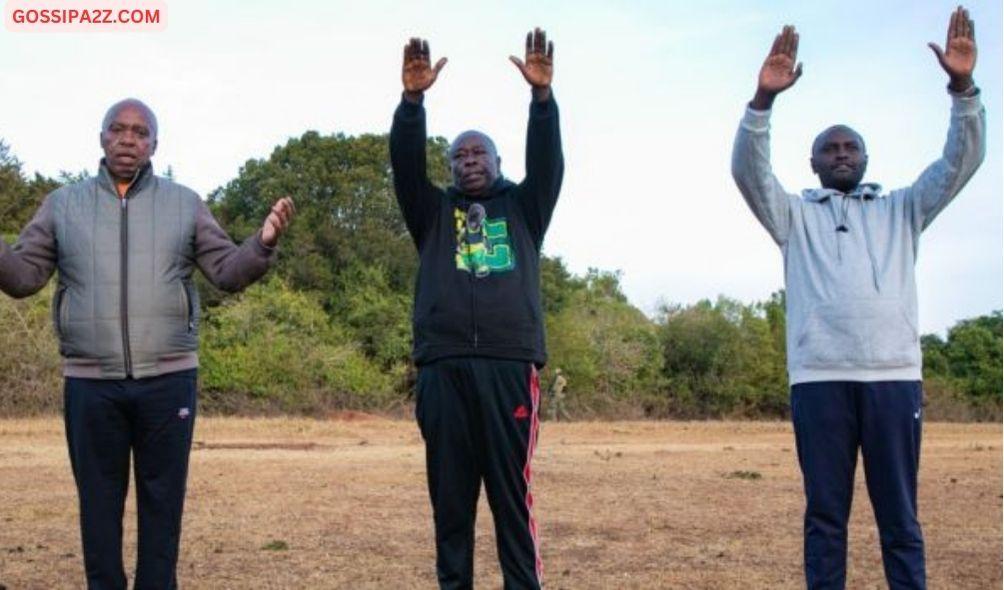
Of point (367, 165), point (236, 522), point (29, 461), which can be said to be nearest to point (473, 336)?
point (236, 522)

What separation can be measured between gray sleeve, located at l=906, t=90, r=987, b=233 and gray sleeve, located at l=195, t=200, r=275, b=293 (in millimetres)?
2772

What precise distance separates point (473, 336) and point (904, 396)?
70.0 inches

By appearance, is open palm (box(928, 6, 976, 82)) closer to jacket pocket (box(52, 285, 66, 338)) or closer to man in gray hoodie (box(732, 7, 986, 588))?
man in gray hoodie (box(732, 7, 986, 588))

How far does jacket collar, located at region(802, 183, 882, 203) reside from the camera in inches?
204

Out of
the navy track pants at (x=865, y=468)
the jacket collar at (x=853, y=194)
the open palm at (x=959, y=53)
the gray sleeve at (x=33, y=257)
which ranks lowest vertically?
the navy track pants at (x=865, y=468)

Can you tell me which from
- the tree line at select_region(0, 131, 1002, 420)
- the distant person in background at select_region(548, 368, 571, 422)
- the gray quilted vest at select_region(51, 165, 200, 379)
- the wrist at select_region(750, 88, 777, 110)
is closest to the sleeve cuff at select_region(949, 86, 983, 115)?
the wrist at select_region(750, 88, 777, 110)

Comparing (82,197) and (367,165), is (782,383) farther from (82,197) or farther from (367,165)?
(82,197)

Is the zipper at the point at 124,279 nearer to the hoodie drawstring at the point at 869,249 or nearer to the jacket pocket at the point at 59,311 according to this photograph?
the jacket pocket at the point at 59,311

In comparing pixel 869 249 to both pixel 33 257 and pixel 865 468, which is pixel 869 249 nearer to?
pixel 865 468

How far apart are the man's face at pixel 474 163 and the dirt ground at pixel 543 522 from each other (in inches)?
106

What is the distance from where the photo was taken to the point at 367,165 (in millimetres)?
47219

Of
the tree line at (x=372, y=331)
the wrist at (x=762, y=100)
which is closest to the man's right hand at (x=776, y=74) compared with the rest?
the wrist at (x=762, y=100)

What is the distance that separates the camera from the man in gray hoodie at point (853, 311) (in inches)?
190

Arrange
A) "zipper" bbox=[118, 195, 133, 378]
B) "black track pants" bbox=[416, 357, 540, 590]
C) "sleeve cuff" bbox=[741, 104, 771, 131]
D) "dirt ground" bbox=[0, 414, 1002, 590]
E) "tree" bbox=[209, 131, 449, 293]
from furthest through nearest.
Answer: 1. "tree" bbox=[209, 131, 449, 293]
2. "dirt ground" bbox=[0, 414, 1002, 590]
3. "sleeve cuff" bbox=[741, 104, 771, 131]
4. "black track pants" bbox=[416, 357, 540, 590]
5. "zipper" bbox=[118, 195, 133, 378]
